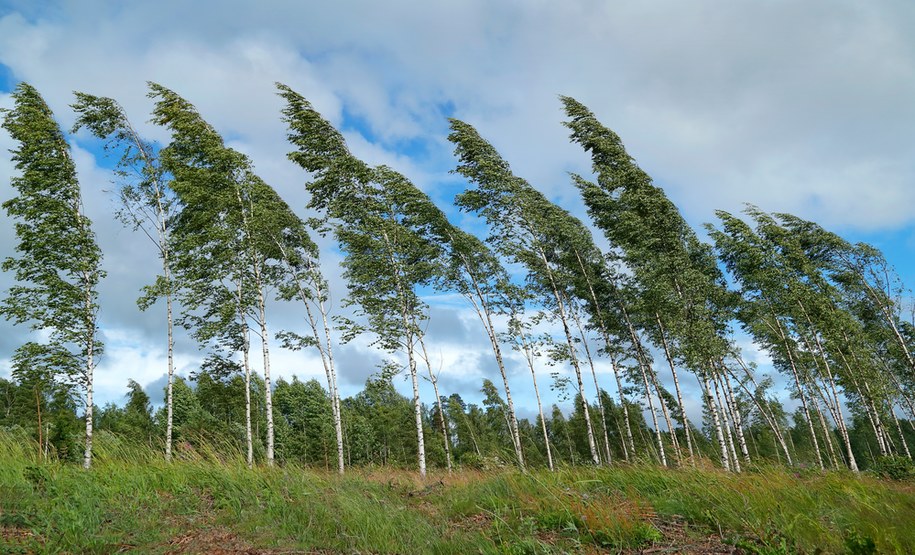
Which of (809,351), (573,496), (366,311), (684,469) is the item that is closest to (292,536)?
(573,496)

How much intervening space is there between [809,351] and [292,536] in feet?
112

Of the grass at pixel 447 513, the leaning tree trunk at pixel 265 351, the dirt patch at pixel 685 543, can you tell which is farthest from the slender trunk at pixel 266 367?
the dirt patch at pixel 685 543

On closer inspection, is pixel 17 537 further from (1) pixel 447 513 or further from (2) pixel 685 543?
(2) pixel 685 543

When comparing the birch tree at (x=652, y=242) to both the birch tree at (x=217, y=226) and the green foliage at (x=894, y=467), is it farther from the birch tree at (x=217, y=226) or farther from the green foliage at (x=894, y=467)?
the birch tree at (x=217, y=226)

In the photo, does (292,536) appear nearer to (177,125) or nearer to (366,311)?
(366,311)

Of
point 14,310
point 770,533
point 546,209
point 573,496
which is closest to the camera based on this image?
point 770,533

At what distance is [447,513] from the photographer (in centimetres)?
681

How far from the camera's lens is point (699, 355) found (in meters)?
16.9

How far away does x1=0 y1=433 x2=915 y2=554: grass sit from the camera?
16.1 ft

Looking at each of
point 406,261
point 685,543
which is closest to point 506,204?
point 406,261

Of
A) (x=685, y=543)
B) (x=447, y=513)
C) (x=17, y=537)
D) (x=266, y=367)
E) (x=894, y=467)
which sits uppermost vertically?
(x=266, y=367)

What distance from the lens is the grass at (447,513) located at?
16.1 ft

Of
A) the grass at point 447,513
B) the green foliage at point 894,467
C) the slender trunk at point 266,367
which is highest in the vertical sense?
the slender trunk at point 266,367

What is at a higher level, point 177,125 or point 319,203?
point 177,125
